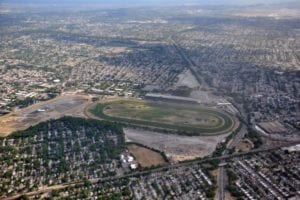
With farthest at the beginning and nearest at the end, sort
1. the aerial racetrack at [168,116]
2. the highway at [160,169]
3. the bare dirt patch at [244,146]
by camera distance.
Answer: the aerial racetrack at [168,116], the bare dirt patch at [244,146], the highway at [160,169]

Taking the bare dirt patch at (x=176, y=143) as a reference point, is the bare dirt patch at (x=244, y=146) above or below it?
above

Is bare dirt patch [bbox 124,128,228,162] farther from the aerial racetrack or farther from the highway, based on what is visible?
the aerial racetrack

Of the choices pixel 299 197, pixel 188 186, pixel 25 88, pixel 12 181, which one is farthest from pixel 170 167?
pixel 25 88

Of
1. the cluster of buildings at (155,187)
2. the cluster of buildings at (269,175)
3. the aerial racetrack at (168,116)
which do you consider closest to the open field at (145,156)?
the cluster of buildings at (155,187)

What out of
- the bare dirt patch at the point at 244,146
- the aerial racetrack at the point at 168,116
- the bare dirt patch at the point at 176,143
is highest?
the aerial racetrack at the point at 168,116

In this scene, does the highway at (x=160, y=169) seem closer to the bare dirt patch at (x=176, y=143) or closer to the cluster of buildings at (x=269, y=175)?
Answer: the cluster of buildings at (x=269, y=175)

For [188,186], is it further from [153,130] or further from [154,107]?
[154,107]

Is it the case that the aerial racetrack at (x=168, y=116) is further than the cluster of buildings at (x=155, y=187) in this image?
Yes
